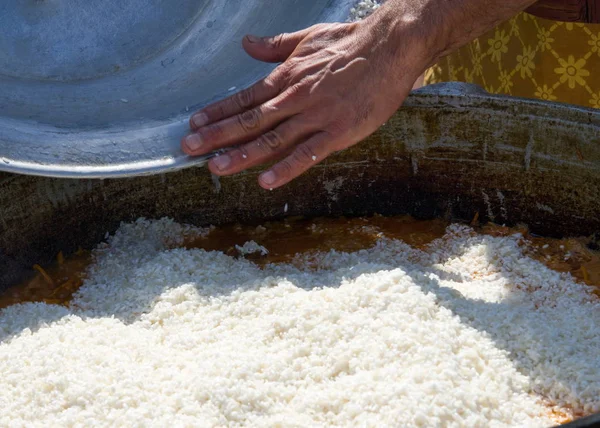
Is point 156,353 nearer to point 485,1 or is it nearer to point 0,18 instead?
point 0,18

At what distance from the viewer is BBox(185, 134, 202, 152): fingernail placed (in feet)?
5.50

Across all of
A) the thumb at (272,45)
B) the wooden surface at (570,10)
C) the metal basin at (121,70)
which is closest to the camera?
the metal basin at (121,70)

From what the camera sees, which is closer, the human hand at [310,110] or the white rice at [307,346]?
the white rice at [307,346]

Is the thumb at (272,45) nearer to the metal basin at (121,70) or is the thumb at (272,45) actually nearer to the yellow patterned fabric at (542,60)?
the metal basin at (121,70)

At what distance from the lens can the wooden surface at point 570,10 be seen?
2066mm

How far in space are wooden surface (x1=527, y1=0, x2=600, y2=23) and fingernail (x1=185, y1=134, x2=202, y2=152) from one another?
1.08m

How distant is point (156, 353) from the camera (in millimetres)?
1438

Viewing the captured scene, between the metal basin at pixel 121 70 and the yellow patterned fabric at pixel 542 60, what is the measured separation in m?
0.68

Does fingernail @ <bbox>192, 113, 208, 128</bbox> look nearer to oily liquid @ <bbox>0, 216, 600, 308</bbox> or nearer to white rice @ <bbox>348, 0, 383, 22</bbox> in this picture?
oily liquid @ <bbox>0, 216, 600, 308</bbox>

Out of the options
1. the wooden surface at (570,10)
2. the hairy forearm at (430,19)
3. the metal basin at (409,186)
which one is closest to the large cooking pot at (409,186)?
the metal basin at (409,186)

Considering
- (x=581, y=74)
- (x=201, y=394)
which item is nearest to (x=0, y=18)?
(x=201, y=394)

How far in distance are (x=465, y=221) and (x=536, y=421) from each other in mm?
757

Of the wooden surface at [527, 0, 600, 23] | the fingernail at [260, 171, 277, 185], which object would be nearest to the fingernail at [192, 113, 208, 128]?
the fingernail at [260, 171, 277, 185]

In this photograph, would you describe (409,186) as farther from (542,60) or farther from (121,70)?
(121,70)
